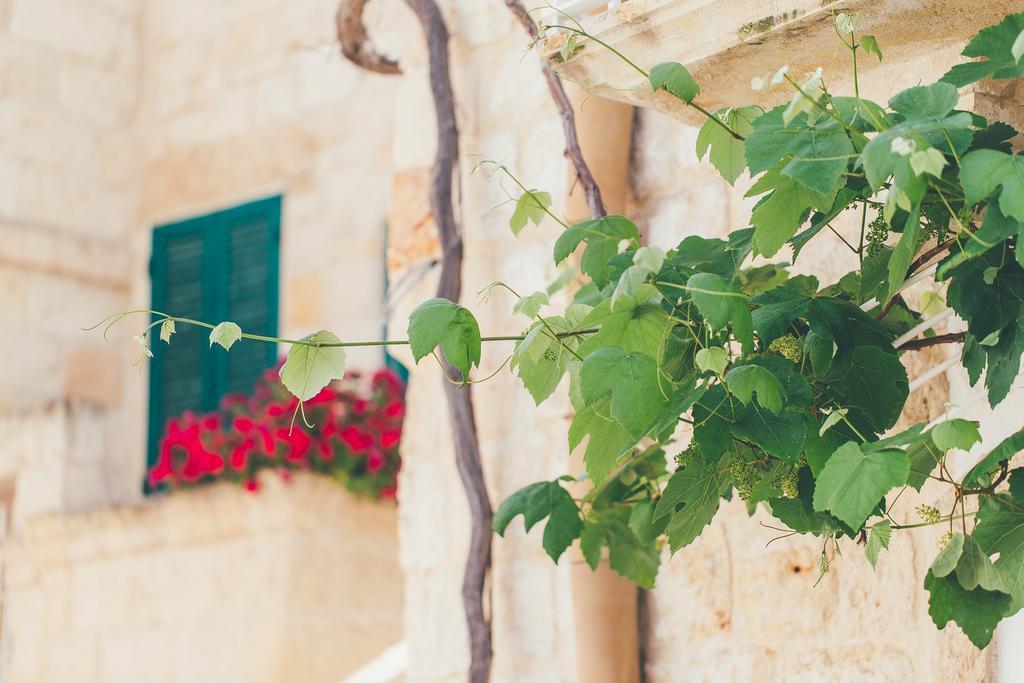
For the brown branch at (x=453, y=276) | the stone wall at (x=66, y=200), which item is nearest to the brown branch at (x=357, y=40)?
the brown branch at (x=453, y=276)

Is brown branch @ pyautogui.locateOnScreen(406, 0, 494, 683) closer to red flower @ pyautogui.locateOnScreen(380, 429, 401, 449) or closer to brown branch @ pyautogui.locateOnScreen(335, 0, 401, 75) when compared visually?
brown branch @ pyautogui.locateOnScreen(335, 0, 401, 75)

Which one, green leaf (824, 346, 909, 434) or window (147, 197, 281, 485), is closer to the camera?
green leaf (824, 346, 909, 434)

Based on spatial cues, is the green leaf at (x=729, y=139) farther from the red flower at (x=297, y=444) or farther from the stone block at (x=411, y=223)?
the red flower at (x=297, y=444)

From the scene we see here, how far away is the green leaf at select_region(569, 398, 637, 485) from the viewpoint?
188 centimetres

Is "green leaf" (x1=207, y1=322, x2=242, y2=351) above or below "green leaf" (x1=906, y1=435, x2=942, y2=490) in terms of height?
above

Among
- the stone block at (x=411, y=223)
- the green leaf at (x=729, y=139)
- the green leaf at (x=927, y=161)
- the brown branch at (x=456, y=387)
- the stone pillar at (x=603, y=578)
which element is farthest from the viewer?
the stone block at (x=411, y=223)

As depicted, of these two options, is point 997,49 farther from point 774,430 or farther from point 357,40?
point 357,40

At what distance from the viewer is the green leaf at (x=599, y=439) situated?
188 cm

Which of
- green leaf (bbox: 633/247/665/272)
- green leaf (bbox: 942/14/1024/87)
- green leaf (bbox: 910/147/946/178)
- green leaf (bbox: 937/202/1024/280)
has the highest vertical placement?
green leaf (bbox: 942/14/1024/87)

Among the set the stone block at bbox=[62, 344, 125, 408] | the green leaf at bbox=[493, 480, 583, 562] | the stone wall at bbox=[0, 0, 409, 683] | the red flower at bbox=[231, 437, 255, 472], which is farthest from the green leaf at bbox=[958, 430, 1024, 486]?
the stone block at bbox=[62, 344, 125, 408]

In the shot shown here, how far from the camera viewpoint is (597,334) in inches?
72.6

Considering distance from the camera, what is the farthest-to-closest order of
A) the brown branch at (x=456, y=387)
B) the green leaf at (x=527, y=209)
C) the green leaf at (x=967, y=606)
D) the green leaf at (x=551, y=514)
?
the brown branch at (x=456, y=387) < the green leaf at (x=551, y=514) < the green leaf at (x=527, y=209) < the green leaf at (x=967, y=606)

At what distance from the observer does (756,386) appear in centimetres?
171

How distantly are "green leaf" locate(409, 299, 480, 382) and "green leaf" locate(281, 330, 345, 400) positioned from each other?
11cm
